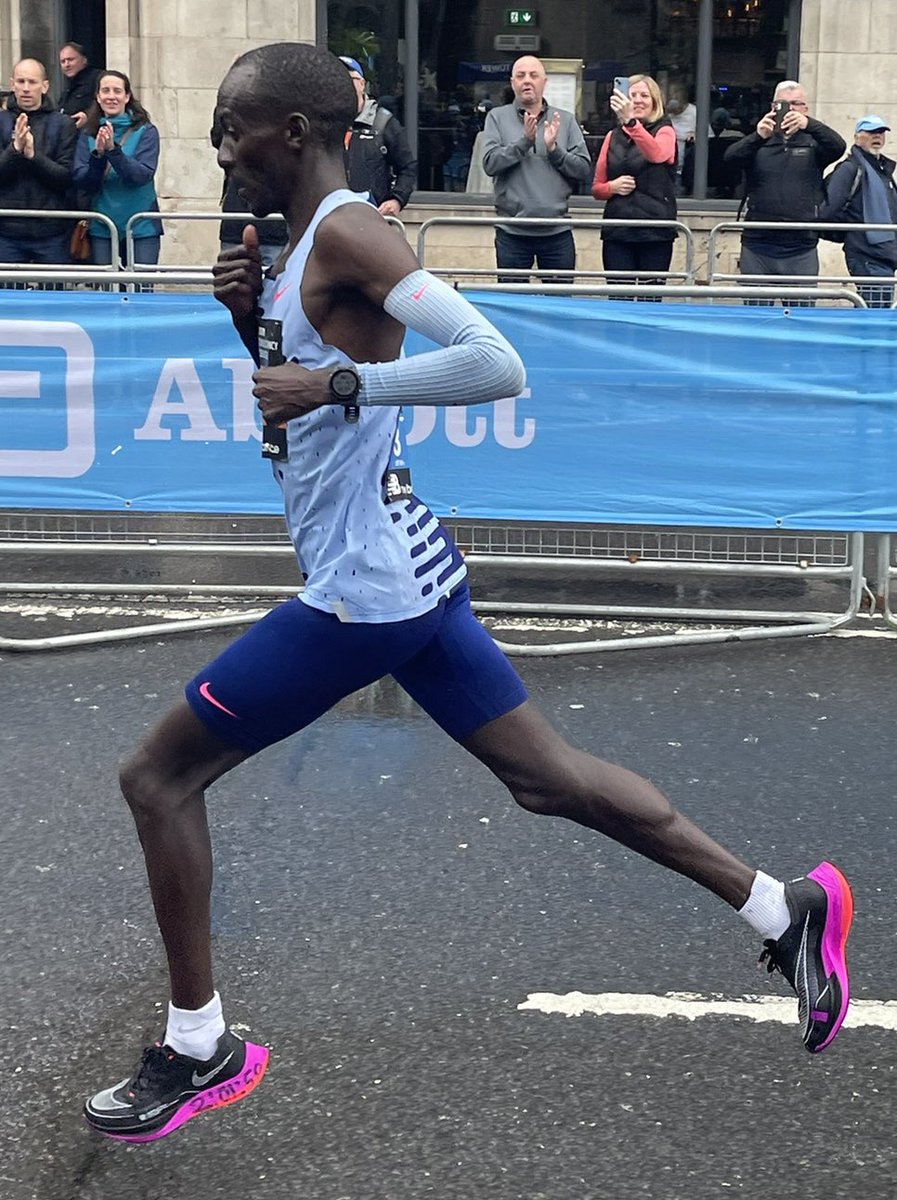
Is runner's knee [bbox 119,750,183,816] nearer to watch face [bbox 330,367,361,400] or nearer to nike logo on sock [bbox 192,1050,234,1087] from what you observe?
nike logo on sock [bbox 192,1050,234,1087]

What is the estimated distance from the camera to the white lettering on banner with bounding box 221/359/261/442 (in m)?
7.68

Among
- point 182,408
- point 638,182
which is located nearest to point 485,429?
point 182,408

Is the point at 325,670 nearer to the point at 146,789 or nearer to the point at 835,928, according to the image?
the point at 146,789

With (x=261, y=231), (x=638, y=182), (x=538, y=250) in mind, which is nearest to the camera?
(x=261, y=231)

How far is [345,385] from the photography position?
10.8 feet

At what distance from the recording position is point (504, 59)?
17391 millimetres

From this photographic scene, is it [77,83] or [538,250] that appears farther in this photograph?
[77,83]

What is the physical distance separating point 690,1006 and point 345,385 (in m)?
1.74

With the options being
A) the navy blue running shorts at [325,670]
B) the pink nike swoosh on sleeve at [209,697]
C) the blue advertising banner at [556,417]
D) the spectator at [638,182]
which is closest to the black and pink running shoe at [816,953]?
the navy blue running shorts at [325,670]

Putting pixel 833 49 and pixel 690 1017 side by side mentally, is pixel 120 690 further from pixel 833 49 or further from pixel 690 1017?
pixel 833 49

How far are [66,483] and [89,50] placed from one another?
38.3 ft

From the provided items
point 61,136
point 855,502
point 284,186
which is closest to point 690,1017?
point 284,186

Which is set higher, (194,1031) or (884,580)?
(194,1031)

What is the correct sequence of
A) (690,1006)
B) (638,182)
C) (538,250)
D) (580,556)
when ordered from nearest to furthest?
(690,1006) < (580,556) < (638,182) < (538,250)
